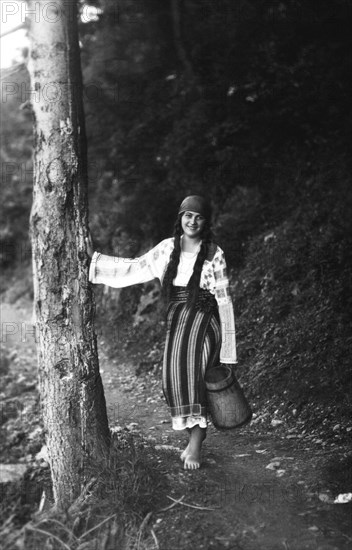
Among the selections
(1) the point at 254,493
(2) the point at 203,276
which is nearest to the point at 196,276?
(2) the point at 203,276

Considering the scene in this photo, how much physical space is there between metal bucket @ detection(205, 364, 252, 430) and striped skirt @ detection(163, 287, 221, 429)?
7 centimetres

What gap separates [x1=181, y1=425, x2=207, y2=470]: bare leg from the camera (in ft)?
15.0

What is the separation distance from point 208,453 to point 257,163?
5.71m

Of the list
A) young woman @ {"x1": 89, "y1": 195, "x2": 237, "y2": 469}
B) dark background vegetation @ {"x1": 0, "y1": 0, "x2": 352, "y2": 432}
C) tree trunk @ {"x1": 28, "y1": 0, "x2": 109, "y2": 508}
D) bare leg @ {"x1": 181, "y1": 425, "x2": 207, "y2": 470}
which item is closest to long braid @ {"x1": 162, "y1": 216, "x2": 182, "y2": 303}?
young woman @ {"x1": 89, "y1": 195, "x2": 237, "y2": 469}

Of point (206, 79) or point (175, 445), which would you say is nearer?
point (175, 445)

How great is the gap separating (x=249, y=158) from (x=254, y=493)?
645 centimetres

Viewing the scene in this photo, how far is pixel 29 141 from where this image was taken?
14859mm

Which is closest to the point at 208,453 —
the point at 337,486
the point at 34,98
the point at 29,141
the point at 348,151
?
the point at 337,486

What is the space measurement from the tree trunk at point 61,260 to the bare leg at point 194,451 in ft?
2.25

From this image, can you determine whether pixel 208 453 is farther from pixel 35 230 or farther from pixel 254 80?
pixel 254 80

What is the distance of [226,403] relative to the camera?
4566 mm

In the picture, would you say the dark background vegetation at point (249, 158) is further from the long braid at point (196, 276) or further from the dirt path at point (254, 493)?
the long braid at point (196, 276)

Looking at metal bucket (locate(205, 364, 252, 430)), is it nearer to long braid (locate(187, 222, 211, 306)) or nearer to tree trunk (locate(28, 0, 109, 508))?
long braid (locate(187, 222, 211, 306))

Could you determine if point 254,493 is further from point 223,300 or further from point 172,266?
point 172,266
